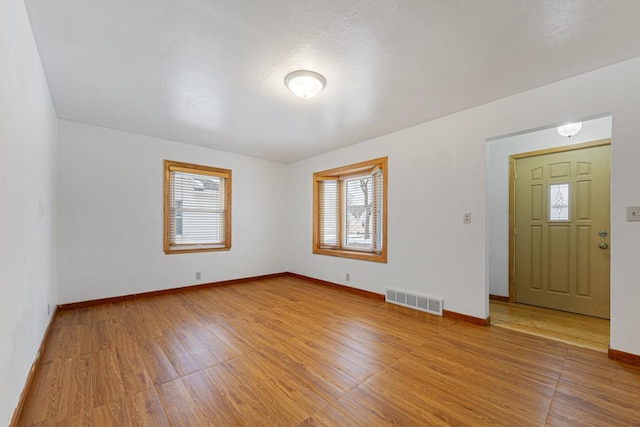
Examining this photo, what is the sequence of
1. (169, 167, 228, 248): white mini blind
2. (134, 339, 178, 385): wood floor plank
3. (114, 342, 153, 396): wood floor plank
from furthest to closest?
1. (169, 167, 228, 248): white mini blind
2. (134, 339, 178, 385): wood floor plank
3. (114, 342, 153, 396): wood floor plank

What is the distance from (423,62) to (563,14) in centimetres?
86

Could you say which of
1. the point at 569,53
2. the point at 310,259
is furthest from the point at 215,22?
the point at 310,259

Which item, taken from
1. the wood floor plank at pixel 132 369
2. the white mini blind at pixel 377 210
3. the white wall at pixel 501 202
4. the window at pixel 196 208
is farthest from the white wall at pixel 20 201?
the white wall at pixel 501 202

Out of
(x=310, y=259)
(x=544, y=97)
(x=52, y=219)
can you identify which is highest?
(x=544, y=97)

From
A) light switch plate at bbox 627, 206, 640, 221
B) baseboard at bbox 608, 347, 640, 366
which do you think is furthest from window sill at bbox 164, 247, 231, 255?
light switch plate at bbox 627, 206, 640, 221

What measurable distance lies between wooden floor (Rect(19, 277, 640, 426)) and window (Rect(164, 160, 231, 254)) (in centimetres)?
157

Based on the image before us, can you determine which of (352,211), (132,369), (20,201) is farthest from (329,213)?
(20,201)

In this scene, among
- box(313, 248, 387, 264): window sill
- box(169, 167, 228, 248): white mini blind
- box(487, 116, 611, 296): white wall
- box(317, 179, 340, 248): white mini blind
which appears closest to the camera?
box(487, 116, 611, 296): white wall

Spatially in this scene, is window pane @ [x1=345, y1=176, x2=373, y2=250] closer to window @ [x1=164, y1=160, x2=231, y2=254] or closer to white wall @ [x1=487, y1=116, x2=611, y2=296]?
white wall @ [x1=487, y1=116, x2=611, y2=296]

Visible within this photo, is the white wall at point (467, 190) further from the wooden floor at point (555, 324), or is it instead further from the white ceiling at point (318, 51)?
the wooden floor at point (555, 324)

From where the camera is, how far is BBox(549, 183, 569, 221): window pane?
3484 mm

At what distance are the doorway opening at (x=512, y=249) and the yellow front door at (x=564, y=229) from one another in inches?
1.5

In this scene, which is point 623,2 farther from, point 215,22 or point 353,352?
point 353,352

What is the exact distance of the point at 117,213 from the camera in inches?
152
